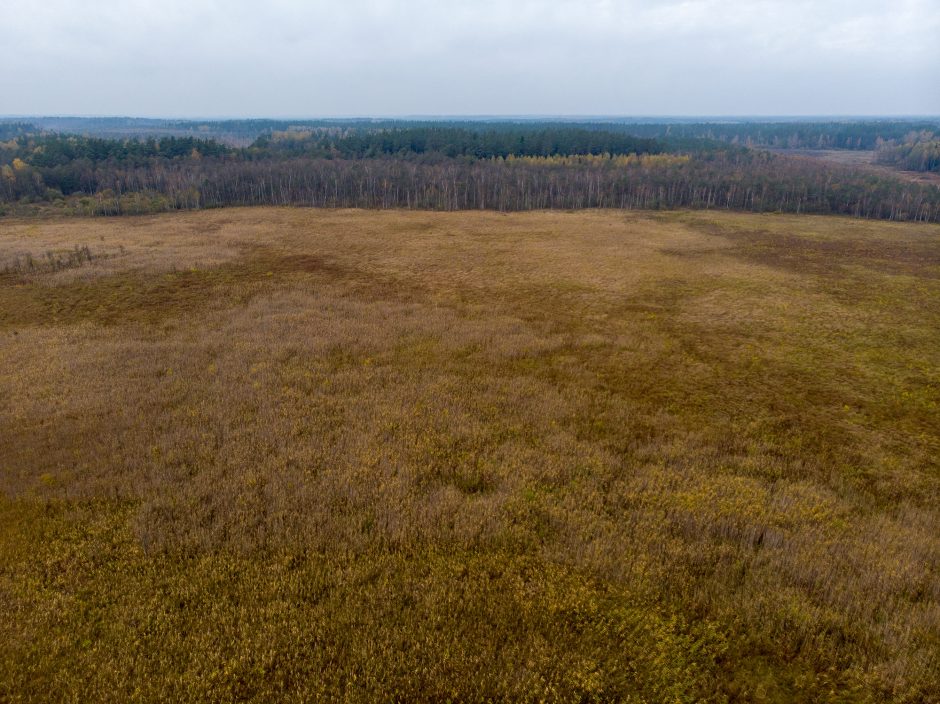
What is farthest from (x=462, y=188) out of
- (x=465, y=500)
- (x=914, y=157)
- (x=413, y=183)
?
(x=914, y=157)

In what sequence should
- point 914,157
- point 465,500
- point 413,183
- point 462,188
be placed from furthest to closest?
1. point 914,157
2. point 462,188
3. point 413,183
4. point 465,500

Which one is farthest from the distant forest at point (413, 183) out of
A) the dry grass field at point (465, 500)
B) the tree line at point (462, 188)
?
the dry grass field at point (465, 500)

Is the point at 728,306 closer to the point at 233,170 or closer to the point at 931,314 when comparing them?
the point at 931,314

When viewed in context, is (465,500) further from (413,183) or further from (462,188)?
(413,183)

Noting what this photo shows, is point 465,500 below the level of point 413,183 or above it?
below

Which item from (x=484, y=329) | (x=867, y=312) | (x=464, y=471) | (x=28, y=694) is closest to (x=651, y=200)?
(x=867, y=312)

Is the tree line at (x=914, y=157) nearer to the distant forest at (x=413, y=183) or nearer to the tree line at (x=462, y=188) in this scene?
the distant forest at (x=413, y=183)

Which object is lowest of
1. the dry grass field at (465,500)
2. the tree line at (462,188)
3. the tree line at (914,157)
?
the dry grass field at (465,500)

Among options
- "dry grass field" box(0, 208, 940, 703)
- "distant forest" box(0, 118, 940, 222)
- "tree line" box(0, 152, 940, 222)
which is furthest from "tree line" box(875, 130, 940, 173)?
"dry grass field" box(0, 208, 940, 703)

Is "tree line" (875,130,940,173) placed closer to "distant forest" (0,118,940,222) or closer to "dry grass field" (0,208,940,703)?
"distant forest" (0,118,940,222)
